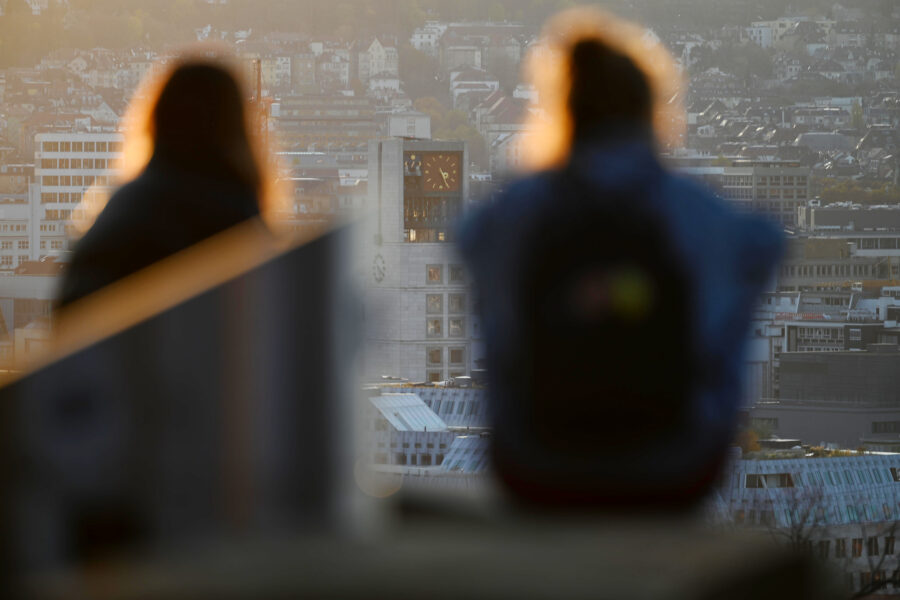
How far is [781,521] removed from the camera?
45.4 ft

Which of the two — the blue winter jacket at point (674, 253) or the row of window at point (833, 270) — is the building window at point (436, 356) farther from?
the blue winter jacket at point (674, 253)

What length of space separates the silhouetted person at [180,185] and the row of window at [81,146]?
1345 inches

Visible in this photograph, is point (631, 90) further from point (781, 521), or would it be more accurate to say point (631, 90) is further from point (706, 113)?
point (706, 113)

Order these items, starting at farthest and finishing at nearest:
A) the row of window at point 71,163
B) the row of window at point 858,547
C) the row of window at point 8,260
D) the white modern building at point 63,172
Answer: the row of window at point 71,163
the white modern building at point 63,172
the row of window at point 8,260
the row of window at point 858,547

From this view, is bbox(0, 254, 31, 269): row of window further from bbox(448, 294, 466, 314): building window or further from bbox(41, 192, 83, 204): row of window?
bbox(448, 294, 466, 314): building window

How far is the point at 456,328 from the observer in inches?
1146

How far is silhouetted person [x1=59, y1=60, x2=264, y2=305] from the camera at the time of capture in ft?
2.85

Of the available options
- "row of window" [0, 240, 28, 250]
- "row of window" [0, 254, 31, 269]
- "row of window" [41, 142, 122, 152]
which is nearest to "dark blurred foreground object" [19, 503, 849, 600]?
"row of window" [0, 254, 31, 269]

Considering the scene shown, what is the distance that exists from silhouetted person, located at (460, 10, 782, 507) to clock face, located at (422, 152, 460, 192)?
90.7ft

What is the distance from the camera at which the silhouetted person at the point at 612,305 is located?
90 centimetres

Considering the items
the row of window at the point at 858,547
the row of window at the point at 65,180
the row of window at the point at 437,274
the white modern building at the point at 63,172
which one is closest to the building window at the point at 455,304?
the row of window at the point at 437,274

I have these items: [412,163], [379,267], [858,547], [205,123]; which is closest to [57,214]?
[412,163]

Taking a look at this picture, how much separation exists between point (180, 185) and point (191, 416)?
1.51 ft

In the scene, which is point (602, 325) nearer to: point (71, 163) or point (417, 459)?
point (417, 459)
